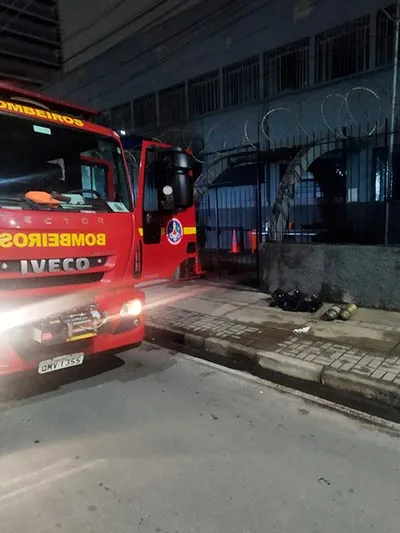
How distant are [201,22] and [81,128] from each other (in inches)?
503

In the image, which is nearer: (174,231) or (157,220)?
(157,220)

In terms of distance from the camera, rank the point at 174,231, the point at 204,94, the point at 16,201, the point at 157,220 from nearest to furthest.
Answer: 1. the point at 16,201
2. the point at 157,220
3. the point at 174,231
4. the point at 204,94

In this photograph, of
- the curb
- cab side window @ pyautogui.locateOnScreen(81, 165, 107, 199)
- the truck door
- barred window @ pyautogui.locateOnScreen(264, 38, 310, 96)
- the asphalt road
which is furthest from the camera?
barred window @ pyautogui.locateOnScreen(264, 38, 310, 96)

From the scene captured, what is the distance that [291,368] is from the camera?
4.38 meters

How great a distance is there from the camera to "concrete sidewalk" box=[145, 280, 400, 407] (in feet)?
13.1

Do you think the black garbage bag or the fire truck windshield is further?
the black garbage bag

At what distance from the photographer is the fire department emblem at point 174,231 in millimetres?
8102

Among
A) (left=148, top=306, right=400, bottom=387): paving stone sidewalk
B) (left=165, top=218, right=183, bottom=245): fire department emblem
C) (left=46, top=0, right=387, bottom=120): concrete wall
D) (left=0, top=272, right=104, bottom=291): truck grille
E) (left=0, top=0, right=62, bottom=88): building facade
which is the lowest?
(left=148, top=306, right=400, bottom=387): paving stone sidewalk

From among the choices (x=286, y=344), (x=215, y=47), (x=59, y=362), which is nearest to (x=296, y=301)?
(x=286, y=344)

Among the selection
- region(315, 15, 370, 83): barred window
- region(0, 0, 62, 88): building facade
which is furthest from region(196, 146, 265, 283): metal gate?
region(0, 0, 62, 88): building facade

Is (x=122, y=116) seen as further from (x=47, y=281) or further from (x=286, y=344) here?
(x=47, y=281)

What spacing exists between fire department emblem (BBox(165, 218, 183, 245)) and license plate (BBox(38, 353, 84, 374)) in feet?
15.0

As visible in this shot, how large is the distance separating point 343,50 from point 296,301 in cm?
885

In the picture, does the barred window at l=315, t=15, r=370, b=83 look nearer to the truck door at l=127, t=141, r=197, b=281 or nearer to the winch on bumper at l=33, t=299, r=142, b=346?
the truck door at l=127, t=141, r=197, b=281
